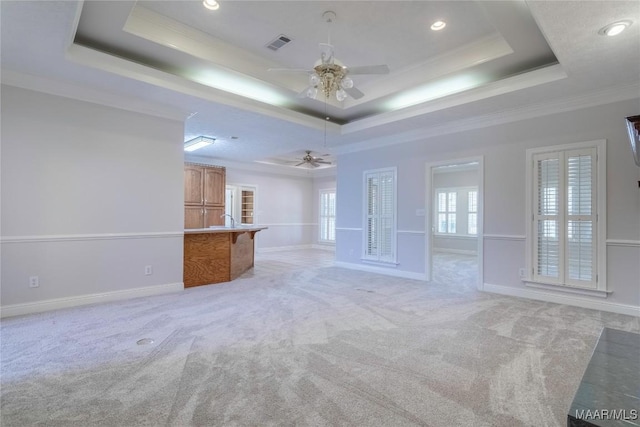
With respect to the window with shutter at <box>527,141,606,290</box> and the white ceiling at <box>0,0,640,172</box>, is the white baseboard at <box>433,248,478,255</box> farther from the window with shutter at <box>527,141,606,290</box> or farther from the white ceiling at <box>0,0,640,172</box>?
the white ceiling at <box>0,0,640,172</box>

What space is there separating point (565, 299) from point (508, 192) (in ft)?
5.22

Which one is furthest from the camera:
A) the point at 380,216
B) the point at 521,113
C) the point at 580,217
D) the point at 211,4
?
the point at 380,216

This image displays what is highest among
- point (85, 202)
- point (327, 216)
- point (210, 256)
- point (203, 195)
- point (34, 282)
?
point (203, 195)

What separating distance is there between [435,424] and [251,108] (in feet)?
14.0

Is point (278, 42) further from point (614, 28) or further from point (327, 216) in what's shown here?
point (327, 216)

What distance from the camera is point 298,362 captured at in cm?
246

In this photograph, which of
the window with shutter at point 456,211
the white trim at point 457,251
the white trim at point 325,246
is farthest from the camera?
the white trim at point 325,246

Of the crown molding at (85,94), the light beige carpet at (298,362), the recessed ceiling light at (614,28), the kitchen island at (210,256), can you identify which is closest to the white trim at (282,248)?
the kitchen island at (210,256)

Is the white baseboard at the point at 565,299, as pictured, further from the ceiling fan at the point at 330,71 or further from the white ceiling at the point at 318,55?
the ceiling fan at the point at 330,71

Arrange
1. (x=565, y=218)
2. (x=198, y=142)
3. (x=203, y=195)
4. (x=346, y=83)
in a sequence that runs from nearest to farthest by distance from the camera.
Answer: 1. (x=346, y=83)
2. (x=565, y=218)
3. (x=198, y=142)
4. (x=203, y=195)

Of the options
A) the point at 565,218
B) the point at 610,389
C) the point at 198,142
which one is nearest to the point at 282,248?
the point at 198,142

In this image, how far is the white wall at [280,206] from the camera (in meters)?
9.71

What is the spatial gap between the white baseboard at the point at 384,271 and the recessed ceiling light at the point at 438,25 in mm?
3867

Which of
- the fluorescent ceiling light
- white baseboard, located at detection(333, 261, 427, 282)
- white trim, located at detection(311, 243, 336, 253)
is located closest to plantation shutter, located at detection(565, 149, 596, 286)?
white baseboard, located at detection(333, 261, 427, 282)
